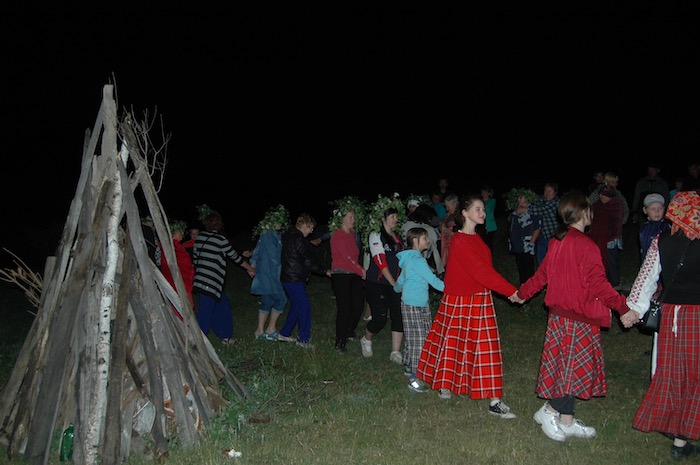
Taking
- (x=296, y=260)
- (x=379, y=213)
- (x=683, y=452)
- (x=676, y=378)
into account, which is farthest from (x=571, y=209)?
(x=296, y=260)

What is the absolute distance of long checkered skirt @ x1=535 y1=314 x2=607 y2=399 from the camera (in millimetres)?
5973

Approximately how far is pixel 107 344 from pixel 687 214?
15.5ft

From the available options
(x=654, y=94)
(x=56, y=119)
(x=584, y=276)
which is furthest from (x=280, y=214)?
(x=56, y=119)

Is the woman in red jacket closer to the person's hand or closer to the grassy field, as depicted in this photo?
the person's hand

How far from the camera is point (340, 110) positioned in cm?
4669

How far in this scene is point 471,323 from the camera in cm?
674

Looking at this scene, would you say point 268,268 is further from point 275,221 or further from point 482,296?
point 482,296

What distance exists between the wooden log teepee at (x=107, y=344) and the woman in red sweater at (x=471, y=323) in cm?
225

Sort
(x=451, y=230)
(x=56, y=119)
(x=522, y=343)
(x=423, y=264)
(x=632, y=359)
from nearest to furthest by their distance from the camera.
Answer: (x=423, y=264) < (x=632, y=359) < (x=522, y=343) < (x=451, y=230) < (x=56, y=119)

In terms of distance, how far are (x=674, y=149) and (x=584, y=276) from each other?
2807cm

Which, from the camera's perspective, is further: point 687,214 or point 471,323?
point 471,323

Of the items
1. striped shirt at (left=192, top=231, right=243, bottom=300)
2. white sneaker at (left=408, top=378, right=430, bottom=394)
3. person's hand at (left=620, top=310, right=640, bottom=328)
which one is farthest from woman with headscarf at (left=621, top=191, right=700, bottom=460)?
striped shirt at (left=192, top=231, right=243, bottom=300)

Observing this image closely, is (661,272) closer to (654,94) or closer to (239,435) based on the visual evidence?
(239,435)

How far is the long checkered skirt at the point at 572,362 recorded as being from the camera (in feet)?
19.6
